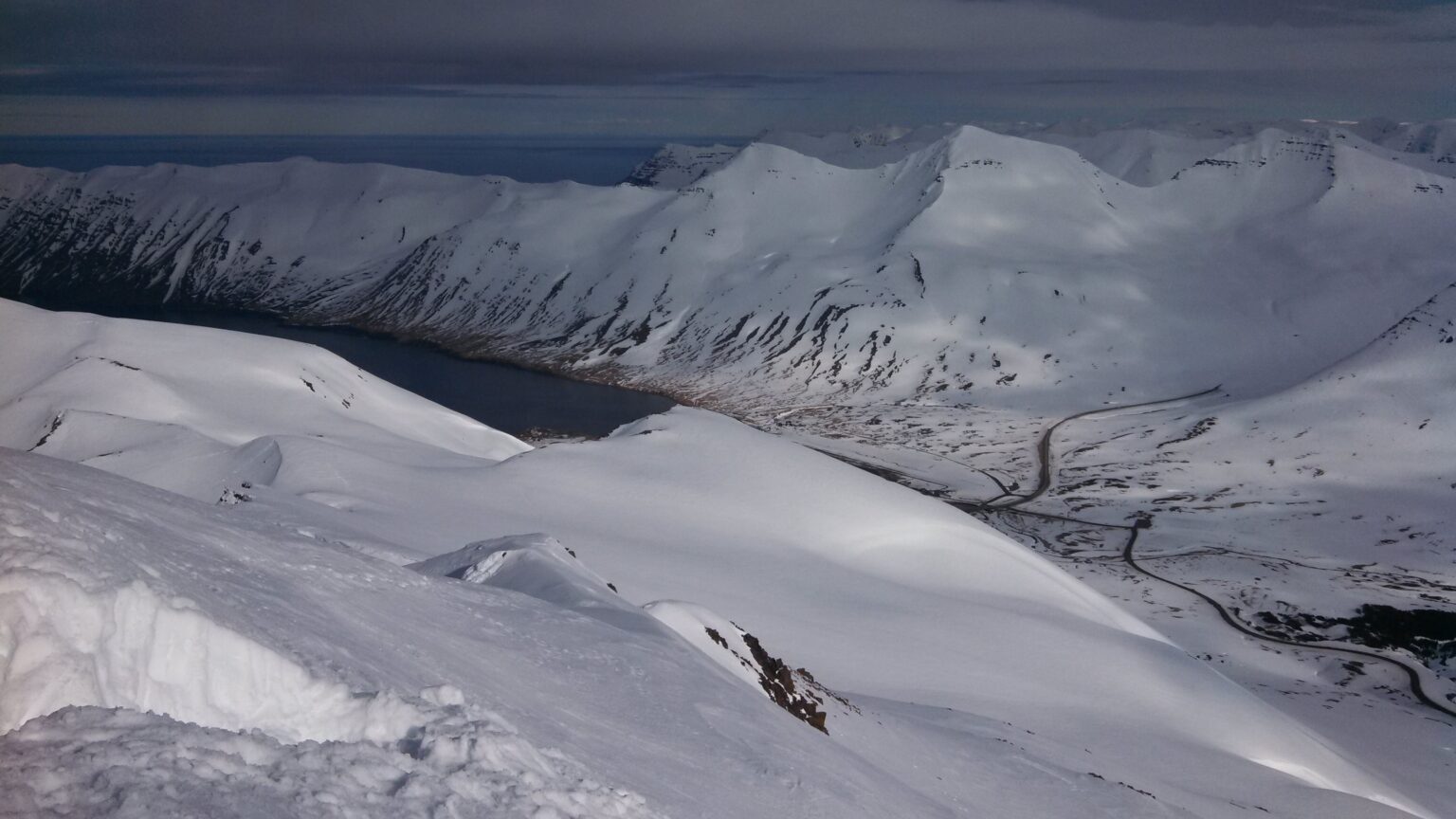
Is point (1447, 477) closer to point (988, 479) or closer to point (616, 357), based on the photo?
point (988, 479)

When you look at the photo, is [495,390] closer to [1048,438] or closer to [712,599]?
[1048,438]

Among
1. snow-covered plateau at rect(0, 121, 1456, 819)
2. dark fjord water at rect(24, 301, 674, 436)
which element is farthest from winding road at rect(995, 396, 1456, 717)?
dark fjord water at rect(24, 301, 674, 436)

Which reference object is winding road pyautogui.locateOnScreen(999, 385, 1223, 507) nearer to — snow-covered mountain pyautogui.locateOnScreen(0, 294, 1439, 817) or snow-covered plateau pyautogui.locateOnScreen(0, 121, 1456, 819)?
snow-covered plateau pyautogui.locateOnScreen(0, 121, 1456, 819)

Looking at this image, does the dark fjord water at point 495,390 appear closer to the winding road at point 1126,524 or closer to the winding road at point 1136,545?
the winding road at point 1126,524

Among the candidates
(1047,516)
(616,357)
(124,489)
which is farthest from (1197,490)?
(616,357)

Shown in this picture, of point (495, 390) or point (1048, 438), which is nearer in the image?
point (1048, 438)

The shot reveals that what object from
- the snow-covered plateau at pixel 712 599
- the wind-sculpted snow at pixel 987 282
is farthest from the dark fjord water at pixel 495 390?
the snow-covered plateau at pixel 712 599

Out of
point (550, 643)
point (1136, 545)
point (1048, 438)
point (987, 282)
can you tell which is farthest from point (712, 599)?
point (987, 282)
